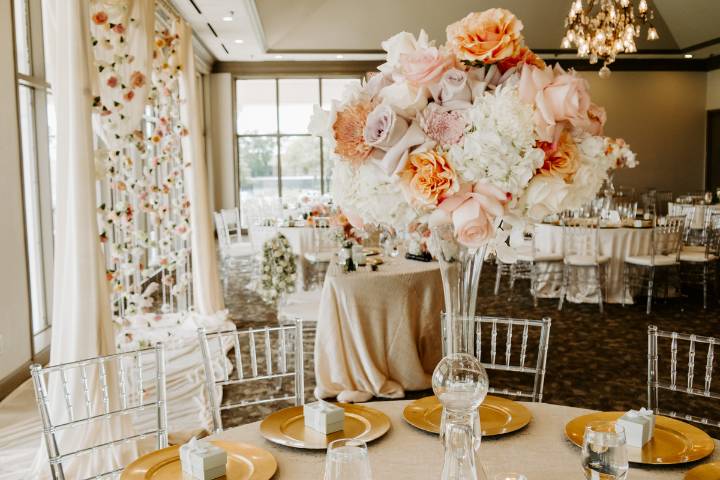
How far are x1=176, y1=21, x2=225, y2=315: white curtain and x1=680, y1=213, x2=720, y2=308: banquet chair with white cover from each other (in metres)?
5.20

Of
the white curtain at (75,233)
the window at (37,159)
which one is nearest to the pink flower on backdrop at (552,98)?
the white curtain at (75,233)

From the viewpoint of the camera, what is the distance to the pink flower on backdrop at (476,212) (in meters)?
1.42

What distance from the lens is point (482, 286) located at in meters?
8.66

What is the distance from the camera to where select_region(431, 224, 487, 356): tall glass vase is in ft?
5.12

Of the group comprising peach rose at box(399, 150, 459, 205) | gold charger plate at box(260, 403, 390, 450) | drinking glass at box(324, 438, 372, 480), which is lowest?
gold charger plate at box(260, 403, 390, 450)

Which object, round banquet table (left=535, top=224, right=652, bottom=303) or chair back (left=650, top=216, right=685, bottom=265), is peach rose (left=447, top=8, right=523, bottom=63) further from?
round banquet table (left=535, top=224, right=652, bottom=303)

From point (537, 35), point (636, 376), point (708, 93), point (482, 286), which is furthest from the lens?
point (708, 93)

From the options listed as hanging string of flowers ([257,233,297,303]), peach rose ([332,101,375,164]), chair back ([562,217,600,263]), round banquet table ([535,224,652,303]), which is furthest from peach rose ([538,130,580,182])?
round banquet table ([535,224,652,303])

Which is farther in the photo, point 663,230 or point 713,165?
point 713,165

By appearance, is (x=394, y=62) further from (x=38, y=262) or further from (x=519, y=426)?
(x=38, y=262)

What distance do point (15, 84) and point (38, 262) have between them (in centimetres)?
149

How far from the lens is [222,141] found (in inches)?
552

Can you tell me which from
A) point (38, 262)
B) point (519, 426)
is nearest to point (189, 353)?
point (38, 262)

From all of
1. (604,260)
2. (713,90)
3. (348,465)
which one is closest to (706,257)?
(604,260)
